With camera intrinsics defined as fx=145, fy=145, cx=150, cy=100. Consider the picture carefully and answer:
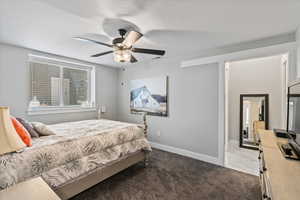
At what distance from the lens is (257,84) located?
12.3 feet

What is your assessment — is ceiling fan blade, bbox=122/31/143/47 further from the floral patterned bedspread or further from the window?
the window

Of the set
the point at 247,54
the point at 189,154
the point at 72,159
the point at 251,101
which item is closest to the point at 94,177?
the point at 72,159

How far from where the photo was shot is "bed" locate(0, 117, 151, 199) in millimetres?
1438

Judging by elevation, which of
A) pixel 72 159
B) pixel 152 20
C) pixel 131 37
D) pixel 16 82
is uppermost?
pixel 152 20

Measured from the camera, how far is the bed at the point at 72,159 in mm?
1438

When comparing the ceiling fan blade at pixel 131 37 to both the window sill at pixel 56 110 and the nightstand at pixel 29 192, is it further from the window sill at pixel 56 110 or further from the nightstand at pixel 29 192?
the window sill at pixel 56 110

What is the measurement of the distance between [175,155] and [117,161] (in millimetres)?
1599

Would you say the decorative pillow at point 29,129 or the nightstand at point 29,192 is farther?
the decorative pillow at point 29,129

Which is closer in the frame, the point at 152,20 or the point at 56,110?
the point at 152,20

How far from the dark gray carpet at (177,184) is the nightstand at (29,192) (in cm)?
115

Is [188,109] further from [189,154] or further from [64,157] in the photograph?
[64,157]

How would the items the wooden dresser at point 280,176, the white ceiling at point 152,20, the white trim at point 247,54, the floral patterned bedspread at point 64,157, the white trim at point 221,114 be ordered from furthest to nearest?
the white trim at point 221,114
the white trim at point 247,54
the white ceiling at point 152,20
the floral patterned bedspread at point 64,157
the wooden dresser at point 280,176

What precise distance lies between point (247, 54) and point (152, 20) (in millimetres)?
1880

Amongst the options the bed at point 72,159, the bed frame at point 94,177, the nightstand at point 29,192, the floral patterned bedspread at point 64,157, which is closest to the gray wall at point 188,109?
the bed frame at point 94,177
